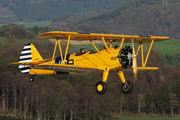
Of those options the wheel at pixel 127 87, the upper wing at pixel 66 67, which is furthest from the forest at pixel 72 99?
Answer: the upper wing at pixel 66 67

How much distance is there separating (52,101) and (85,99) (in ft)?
28.8

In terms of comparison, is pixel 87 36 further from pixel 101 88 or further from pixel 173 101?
pixel 173 101

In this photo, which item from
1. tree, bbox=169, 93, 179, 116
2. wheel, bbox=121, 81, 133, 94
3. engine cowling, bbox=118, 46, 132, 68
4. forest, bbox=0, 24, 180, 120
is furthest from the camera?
tree, bbox=169, 93, 179, 116

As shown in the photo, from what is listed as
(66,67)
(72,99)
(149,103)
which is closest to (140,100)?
(149,103)

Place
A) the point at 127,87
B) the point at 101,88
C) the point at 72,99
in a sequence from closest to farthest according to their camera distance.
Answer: the point at 101,88 < the point at 127,87 < the point at 72,99

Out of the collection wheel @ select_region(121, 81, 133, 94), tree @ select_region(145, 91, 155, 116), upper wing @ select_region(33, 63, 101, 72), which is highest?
upper wing @ select_region(33, 63, 101, 72)

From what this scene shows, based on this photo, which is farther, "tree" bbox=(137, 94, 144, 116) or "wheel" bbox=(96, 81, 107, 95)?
"tree" bbox=(137, 94, 144, 116)

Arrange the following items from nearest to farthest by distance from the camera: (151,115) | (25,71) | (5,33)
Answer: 1. (25,71)
2. (151,115)
3. (5,33)

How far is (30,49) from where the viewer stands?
24.4 metres

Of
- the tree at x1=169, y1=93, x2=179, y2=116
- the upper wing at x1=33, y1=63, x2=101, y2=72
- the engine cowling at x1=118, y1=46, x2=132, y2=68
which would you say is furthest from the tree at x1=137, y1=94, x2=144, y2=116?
the engine cowling at x1=118, y1=46, x2=132, y2=68

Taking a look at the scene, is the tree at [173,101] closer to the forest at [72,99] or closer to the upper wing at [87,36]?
the forest at [72,99]

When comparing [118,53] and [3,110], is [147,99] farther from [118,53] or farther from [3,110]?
[118,53]

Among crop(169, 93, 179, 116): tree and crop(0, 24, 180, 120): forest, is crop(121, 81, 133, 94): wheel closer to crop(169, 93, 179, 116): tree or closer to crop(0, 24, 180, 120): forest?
crop(0, 24, 180, 120): forest

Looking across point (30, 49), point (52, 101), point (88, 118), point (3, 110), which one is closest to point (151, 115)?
point (88, 118)
